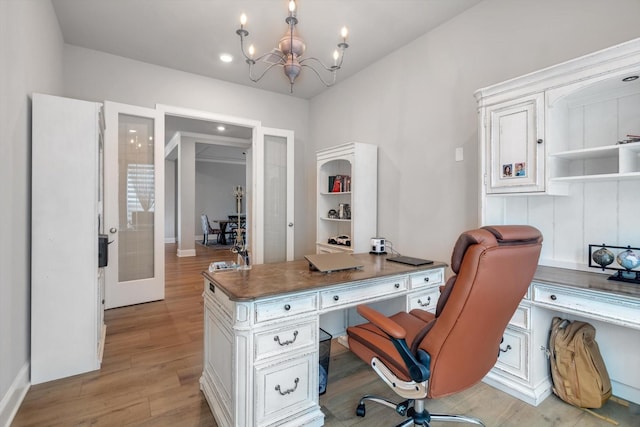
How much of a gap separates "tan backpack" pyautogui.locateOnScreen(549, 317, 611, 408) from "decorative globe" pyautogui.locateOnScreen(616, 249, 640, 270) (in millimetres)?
470

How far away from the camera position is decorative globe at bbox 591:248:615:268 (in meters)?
1.82

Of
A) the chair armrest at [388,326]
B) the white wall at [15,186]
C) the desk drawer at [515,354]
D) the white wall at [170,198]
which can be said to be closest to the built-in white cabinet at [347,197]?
the desk drawer at [515,354]

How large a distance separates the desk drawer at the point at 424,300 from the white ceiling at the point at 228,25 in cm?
246

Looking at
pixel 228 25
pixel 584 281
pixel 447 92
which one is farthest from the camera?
pixel 228 25

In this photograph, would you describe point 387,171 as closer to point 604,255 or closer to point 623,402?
point 604,255

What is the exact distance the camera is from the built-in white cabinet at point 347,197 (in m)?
3.49

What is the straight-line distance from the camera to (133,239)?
372cm

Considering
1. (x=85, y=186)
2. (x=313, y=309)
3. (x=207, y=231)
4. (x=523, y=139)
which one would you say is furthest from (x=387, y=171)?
(x=207, y=231)

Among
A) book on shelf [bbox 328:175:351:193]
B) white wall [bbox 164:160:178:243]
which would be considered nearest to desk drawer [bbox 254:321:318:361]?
book on shelf [bbox 328:175:351:193]

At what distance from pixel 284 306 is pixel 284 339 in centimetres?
17

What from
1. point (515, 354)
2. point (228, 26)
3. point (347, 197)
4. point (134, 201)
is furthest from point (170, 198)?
point (515, 354)

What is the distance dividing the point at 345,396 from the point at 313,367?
0.53 m

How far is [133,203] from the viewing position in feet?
12.1

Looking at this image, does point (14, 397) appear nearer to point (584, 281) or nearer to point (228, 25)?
point (228, 25)
